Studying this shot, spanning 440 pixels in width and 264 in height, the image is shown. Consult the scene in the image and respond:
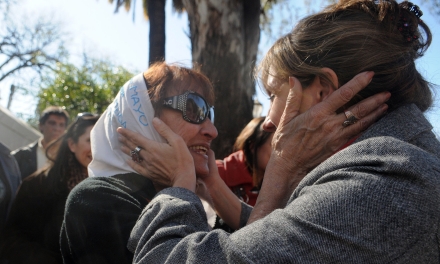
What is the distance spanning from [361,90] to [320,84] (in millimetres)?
169

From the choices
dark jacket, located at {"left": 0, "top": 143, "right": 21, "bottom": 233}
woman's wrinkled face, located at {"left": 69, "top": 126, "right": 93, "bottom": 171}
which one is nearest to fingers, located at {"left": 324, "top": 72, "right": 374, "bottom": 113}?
dark jacket, located at {"left": 0, "top": 143, "right": 21, "bottom": 233}

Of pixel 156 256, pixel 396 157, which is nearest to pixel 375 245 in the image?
pixel 396 157

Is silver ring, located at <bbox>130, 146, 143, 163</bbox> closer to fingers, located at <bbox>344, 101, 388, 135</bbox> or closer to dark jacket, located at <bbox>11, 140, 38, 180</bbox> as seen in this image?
fingers, located at <bbox>344, 101, 388, 135</bbox>

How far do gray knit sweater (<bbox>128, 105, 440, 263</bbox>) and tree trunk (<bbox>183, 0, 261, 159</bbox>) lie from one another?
119 inches

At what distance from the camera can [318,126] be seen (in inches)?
70.9

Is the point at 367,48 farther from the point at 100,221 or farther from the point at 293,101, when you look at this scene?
the point at 100,221

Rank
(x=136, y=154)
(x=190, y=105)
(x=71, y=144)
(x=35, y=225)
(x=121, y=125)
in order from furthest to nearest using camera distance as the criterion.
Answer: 1. (x=71, y=144)
2. (x=35, y=225)
3. (x=190, y=105)
4. (x=121, y=125)
5. (x=136, y=154)

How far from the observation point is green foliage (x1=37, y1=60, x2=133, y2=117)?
20.3 meters

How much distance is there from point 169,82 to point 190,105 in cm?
18

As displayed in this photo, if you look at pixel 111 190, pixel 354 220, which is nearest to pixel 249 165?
pixel 111 190

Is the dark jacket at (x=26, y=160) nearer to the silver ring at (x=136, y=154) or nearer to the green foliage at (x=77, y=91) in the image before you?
the silver ring at (x=136, y=154)

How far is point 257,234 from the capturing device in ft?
4.39

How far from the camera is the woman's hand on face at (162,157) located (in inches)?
82.5

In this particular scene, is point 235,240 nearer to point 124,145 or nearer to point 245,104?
point 124,145
